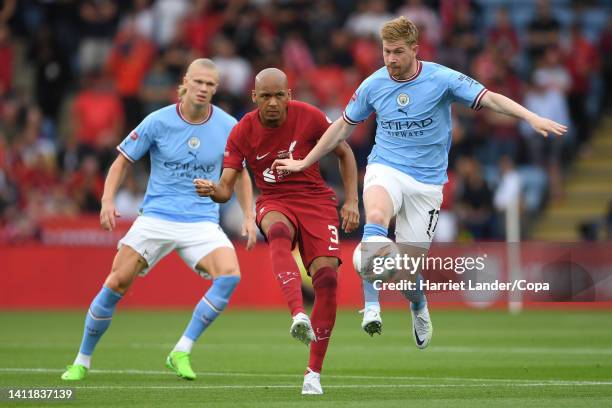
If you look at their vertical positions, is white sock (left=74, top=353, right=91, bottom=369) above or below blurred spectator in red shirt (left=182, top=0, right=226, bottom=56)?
below

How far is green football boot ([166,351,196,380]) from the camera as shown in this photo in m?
12.1

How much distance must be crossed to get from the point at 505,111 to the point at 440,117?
3.04 ft

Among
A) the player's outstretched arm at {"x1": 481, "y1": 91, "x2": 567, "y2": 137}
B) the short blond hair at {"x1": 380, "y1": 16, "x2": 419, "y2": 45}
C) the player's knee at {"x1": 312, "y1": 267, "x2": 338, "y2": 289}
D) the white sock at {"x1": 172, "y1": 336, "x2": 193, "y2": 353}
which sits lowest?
the white sock at {"x1": 172, "y1": 336, "x2": 193, "y2": 353}

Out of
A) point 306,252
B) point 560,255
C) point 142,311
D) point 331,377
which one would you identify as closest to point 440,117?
point 306,252

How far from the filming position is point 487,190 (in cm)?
2397

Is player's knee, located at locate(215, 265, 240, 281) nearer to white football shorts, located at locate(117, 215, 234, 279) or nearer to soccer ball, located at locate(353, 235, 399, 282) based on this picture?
white football shorts, located at locate(117, 215, 234, 279)

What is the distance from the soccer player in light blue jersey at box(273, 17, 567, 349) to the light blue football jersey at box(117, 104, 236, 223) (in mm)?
1807

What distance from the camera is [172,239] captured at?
1270 cm

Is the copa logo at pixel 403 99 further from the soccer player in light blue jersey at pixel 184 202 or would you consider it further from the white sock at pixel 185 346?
the white sock at pixel 185 346

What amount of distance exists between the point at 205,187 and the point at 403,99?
1.85 metres

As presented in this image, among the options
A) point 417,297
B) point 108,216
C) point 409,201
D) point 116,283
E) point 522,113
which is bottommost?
point 417,297

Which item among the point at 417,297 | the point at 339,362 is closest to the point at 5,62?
the point at 339,362

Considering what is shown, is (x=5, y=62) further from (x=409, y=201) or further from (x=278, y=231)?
(x=278, y=231)

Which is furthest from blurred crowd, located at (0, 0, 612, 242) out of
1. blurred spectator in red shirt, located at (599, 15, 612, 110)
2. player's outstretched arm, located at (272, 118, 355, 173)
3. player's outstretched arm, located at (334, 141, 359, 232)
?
player's outstretched arm, located at (272, 118, 355, 173)
